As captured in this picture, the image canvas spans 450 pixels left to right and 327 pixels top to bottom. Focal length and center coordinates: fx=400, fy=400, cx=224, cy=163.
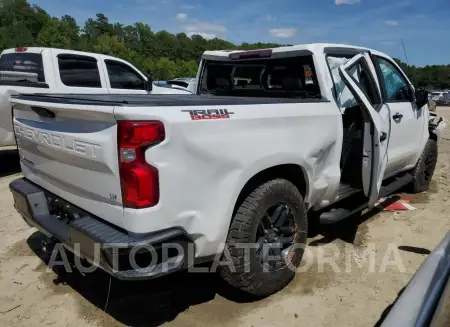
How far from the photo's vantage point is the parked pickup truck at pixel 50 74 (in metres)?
6.45

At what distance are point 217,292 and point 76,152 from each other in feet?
5.21

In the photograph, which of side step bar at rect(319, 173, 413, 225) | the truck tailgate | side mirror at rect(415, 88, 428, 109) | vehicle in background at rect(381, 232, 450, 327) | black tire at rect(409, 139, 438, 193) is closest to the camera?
vehicle in background at rect(381, 232, 450, 327)

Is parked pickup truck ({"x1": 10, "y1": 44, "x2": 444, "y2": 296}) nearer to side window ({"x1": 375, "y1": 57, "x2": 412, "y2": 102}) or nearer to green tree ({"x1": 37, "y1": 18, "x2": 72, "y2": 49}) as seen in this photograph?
side window ({"x1": 375, "y1": 57, "x2": 412, "y2": 102})

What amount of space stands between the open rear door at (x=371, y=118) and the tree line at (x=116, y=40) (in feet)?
159

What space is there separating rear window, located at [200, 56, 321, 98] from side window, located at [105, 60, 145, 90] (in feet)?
11.7

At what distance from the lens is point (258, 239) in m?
2.94

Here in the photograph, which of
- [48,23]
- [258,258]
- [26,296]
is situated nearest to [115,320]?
[26,296]

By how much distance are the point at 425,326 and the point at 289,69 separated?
9.72ft

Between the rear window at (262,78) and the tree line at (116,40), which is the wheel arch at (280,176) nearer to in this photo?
the rear window at (262,78)

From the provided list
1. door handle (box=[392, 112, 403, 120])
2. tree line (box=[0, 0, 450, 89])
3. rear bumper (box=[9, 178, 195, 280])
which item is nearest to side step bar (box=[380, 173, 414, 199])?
door handle (box=[392, 112, 403, 120])

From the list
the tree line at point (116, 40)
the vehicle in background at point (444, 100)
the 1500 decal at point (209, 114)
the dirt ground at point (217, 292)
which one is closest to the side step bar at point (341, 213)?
the dirt ground at point (217, 292)

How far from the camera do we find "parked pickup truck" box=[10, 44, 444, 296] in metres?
2.23

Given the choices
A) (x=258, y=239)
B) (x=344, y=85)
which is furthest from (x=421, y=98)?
(x=258, y=239)

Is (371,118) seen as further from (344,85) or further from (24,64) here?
(24,64)
